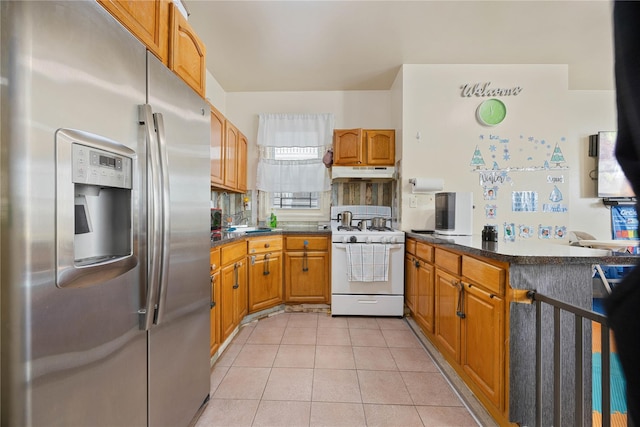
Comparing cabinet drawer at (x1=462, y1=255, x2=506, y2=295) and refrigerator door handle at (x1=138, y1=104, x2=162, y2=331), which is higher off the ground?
refrigerator door handle at (x1=138, y1=104, x2=162, y2=331)

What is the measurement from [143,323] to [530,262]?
158cm

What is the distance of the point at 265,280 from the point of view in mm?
2908

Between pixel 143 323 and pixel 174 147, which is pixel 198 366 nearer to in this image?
pixel 143 323

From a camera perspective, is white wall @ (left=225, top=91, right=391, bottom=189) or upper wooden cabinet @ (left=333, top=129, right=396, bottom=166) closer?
upper wooden cabinet @ (left=333, top=129, right=396, bottom=166)

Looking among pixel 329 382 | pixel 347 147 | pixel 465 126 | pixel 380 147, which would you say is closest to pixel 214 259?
pixel 329 382

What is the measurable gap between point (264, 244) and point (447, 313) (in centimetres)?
174

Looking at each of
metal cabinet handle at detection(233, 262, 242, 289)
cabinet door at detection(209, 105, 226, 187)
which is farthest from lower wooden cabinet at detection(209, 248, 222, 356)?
cabinet door at detection(209, 105, 226, 187)

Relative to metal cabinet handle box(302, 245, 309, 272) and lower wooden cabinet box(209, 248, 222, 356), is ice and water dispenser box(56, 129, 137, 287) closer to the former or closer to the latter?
lower wooden cabinet box(209, 248, 222, 356)

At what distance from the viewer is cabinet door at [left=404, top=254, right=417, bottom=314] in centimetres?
269

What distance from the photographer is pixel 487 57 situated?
297 centimetres

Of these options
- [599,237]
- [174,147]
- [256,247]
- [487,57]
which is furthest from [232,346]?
[599,237]

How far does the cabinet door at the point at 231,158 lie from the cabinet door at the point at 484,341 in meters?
2.30

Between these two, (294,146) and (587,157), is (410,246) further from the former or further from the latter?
(587,157)

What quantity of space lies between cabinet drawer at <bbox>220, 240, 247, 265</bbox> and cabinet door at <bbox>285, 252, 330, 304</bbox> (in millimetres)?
653
